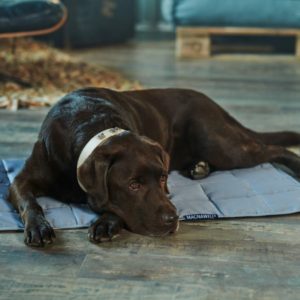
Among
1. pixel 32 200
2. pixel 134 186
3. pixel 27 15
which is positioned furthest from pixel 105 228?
pixel 27 15

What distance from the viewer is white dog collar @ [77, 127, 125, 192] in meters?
2.00

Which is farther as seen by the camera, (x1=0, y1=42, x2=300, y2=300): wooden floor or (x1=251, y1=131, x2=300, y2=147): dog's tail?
(x1=251, y1=131, x2=300, y2=147): dog's tail

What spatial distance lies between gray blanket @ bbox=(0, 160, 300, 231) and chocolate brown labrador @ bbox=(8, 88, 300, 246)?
0.16 feet

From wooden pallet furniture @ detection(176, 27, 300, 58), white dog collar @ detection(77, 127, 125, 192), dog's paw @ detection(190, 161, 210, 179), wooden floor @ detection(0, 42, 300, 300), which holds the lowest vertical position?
wooden pallet furniture @ detection(176, 27, 300, 58)

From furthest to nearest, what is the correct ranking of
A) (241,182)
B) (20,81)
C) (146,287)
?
(20,81) < (241,182) < (146,287)

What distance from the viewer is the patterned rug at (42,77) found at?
417 centimetres

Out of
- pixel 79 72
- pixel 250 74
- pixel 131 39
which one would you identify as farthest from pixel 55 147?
pixel 131 39

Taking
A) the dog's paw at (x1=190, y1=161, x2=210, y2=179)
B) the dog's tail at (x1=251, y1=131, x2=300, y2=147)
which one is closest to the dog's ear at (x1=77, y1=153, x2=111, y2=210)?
the dog's paw at (x1=190, y1=161, x2=210, y2=179)

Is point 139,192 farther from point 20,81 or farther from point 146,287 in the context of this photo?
point 20,81

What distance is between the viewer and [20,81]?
177 inches

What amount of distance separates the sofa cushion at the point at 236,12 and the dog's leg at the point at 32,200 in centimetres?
419

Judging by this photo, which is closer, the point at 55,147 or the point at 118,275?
the point at 118,275

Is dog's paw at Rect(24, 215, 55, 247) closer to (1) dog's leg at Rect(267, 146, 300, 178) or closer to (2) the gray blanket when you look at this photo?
(2) the gray blanket

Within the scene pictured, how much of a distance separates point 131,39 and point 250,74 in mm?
2967
